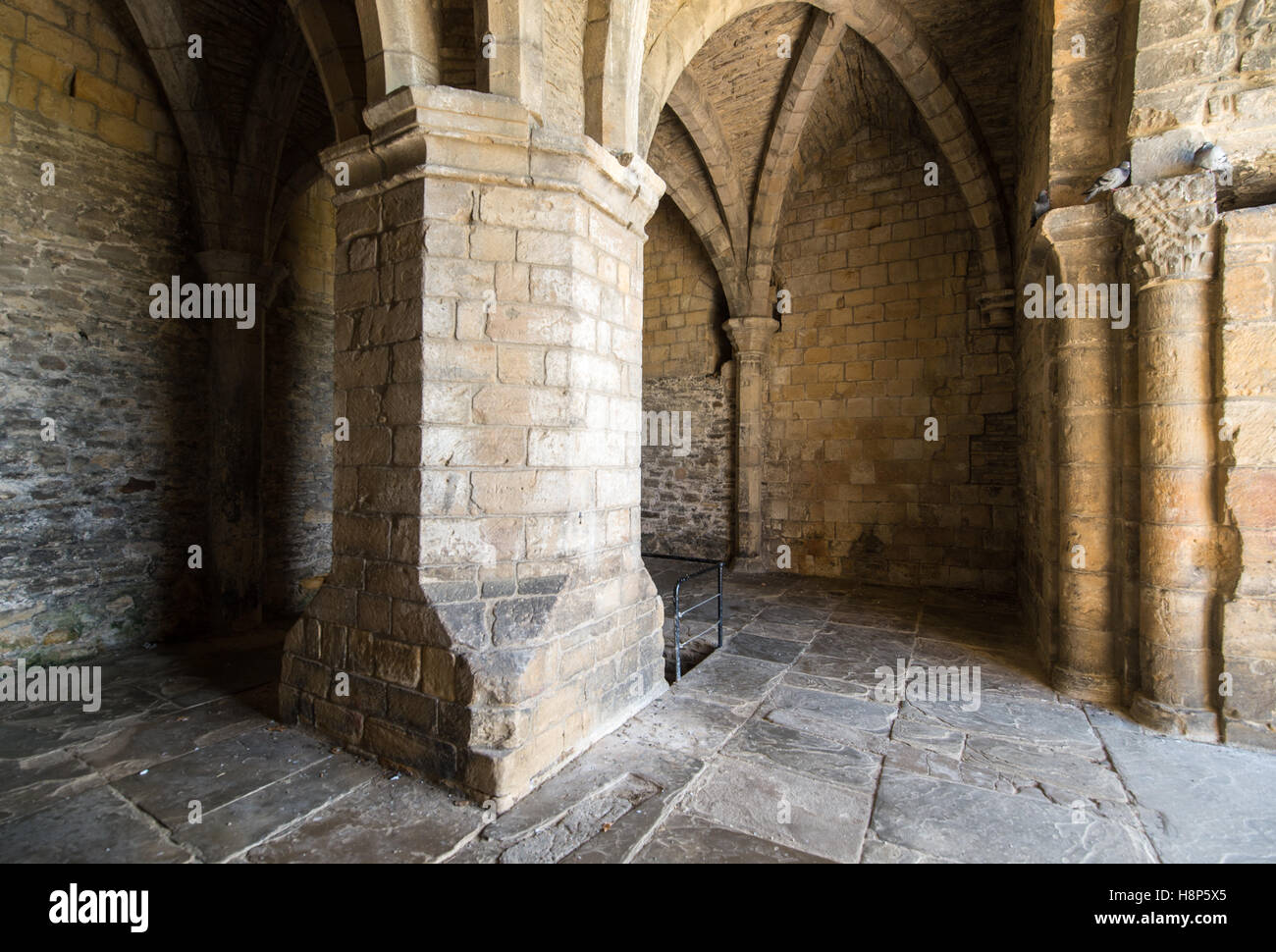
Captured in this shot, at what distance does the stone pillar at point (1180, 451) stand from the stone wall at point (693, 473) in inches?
189

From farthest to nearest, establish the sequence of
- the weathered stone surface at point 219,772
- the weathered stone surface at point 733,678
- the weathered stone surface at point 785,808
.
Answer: the weathered stone surface at point 733,678
the weathered stone surface at point 219,772
the weathered stone surface at point 785,808

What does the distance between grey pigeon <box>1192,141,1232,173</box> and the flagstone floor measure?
111 inches

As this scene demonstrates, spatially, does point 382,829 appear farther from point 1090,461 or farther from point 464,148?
point 1090,461

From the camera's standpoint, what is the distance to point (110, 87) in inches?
172

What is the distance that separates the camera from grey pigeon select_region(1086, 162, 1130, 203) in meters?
3.12

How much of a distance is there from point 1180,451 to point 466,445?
137 inches

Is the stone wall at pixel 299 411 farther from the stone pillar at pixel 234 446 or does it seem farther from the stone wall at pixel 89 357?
the stone wall at pixel 89 357

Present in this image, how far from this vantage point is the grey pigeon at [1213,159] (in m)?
2.89

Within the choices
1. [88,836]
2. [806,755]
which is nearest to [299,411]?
[88,836]

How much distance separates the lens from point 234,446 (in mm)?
5012

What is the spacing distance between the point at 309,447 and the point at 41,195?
9.14 feet

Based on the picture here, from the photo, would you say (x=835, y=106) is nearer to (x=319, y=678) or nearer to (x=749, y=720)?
(x=749, y=720)

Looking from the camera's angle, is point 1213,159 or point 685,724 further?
point 685,724

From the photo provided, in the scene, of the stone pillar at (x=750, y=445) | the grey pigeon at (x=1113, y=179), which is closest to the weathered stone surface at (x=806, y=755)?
the grey pigeon at (x=1113, y=179)
